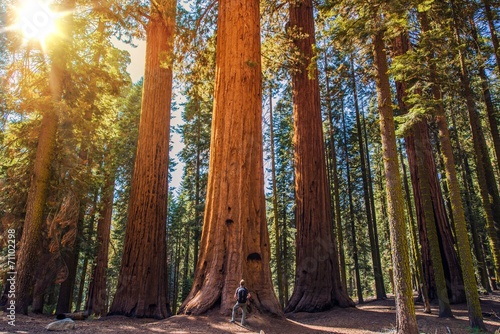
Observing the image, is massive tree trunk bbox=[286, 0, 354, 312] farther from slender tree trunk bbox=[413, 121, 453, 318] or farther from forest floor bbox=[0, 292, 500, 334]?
slender tree trunk bbox=[413, 121, 453, 318]

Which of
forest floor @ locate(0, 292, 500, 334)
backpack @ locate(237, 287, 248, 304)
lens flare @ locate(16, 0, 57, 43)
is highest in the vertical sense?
lens flare @ locate(16, 0, 57, 43)

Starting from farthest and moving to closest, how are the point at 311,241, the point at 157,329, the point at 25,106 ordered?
the point at 311,241
the point at 25,106
the point at 157,329

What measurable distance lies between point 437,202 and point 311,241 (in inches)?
251

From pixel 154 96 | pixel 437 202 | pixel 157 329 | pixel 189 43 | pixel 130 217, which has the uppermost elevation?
pixel 189 43

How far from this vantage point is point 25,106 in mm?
9477

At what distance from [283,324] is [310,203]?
220 inches

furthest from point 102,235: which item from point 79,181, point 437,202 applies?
point 437,202

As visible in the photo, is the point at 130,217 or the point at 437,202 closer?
the point at 130,217

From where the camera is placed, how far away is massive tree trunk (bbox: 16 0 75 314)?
7.96 meters

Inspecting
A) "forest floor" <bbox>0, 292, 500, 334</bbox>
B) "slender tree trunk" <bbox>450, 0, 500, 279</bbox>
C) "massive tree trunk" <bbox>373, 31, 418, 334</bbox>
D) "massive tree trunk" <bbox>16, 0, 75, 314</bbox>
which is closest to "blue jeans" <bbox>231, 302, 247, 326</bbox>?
"forest floor" <bbox>0, 292, 500, 334</bbox>

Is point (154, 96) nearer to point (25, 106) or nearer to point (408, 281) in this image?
point (25, 106)

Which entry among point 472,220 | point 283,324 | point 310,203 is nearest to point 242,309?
point 283,324

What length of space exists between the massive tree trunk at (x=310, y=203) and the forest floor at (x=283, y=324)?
2.02 ft

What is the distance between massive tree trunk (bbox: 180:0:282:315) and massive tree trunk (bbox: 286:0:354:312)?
2169 mm
